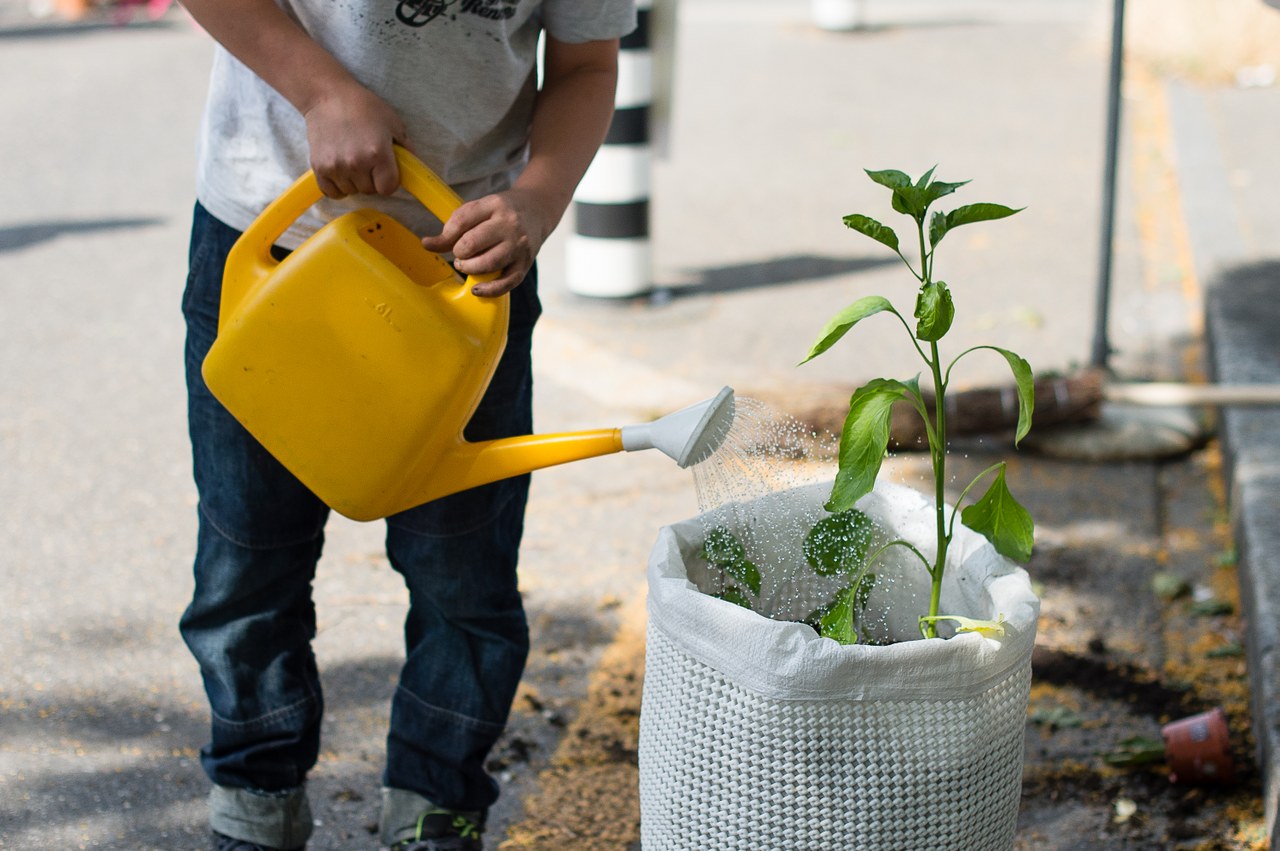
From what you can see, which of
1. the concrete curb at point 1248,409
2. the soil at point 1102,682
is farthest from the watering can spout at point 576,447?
the concrete curb at point 1248,409

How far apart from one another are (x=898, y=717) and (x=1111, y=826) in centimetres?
92

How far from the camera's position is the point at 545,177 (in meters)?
1.82

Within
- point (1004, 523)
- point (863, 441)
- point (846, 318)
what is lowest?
point (1004, 523)

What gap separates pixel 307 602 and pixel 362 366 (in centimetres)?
55

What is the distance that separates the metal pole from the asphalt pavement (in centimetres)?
11

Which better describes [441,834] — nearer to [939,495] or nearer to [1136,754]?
[939,495]

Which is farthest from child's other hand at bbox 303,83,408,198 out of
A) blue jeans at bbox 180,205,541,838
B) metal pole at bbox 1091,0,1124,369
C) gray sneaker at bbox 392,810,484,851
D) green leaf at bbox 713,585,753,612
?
metal pole at bbox 1091,0,1124,369

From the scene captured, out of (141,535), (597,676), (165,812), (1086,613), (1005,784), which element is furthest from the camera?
(141,535)

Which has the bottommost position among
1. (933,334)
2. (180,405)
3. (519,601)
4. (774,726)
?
(180,405)

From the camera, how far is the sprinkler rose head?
163 centimetres

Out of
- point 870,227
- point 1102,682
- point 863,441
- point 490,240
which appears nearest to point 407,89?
point 490,240

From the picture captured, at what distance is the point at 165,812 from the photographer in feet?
7.48

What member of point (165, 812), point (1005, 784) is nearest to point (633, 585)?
point (165, 812)

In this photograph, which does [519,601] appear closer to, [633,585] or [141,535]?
[633,585]
